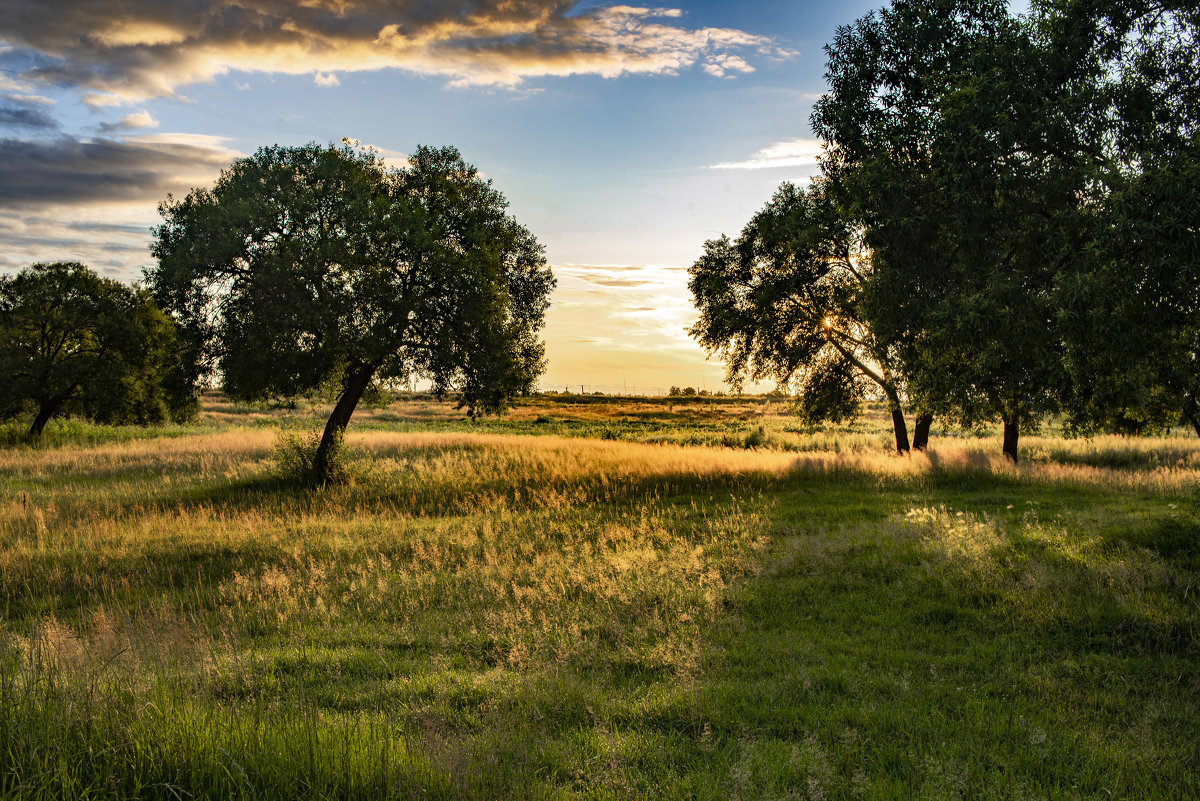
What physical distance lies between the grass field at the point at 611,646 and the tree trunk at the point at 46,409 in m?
19.7

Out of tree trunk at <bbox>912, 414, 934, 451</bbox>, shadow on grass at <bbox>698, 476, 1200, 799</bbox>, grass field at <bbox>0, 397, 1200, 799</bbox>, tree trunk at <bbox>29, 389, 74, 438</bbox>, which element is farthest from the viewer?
tree trunk at <bbox>29, 389, 74, 438</bbox>

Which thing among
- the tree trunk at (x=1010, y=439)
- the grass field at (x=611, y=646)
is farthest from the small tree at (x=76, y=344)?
the tree trunk at (x=1010, y=439)

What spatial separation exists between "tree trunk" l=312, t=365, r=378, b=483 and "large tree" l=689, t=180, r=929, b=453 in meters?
12.6

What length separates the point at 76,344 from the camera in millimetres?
34125

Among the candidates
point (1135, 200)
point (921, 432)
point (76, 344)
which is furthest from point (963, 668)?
point (76, 344)

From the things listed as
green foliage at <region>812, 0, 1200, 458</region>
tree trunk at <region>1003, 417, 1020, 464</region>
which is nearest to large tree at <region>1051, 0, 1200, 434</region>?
green foliage at <region>812, 0, 1200, 458</region>

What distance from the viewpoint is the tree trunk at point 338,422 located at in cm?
2114

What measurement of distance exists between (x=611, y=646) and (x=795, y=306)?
1894 centimetres

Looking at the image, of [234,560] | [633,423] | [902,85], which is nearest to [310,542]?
[234,560]

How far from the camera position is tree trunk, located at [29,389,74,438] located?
111 ft

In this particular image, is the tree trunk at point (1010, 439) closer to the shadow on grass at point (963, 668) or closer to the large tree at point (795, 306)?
the large tree at point (795, 306)

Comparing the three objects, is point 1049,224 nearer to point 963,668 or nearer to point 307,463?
point 963,668

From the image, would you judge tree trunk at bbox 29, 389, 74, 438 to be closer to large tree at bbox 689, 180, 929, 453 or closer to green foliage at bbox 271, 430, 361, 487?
green foliage at bbox 271, 430, 361, 487

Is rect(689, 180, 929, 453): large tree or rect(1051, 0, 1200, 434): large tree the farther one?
rect(689, 180, 929, 453): large tree
